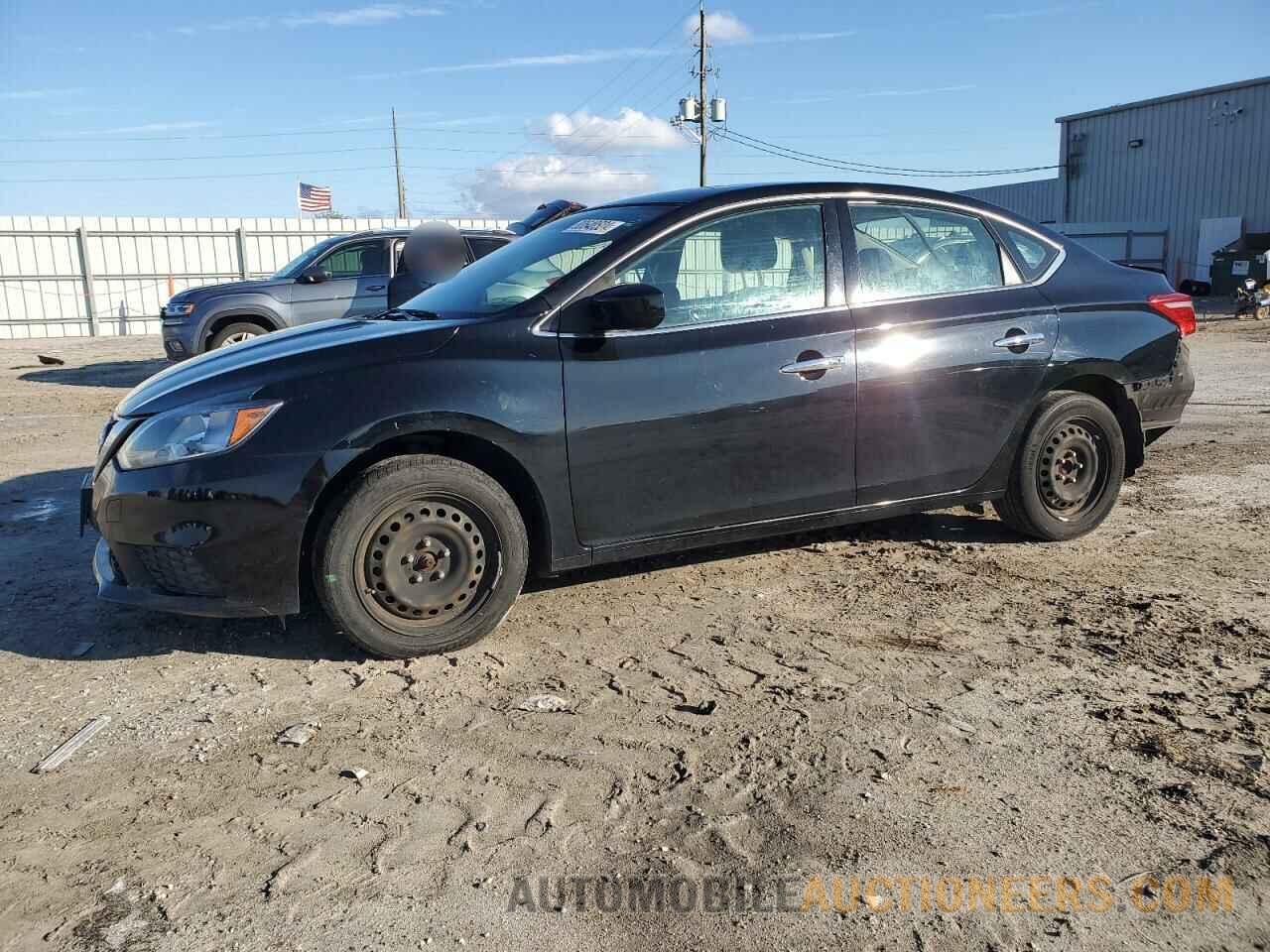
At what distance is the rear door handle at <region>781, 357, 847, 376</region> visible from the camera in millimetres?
4164

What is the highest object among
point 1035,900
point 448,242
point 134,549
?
point 448,242

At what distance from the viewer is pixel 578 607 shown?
432 cm

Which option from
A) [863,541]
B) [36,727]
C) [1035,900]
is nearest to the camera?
[1035,900]

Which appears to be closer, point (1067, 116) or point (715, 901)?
point (715, 901)

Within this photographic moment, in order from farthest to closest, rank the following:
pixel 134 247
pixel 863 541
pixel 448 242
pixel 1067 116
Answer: pixel 1067 116 < pixel 134 247 < pixel 448 242 < pixel 863 541

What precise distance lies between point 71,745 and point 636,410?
2.23m

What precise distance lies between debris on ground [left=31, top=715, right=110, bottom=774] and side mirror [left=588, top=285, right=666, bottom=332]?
2198 millimetres

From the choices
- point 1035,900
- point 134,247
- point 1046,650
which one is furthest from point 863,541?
point 134,247

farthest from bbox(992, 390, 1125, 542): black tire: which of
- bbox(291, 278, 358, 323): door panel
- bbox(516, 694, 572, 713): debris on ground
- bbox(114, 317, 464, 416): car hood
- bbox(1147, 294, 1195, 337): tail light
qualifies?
bbox(291, 278, 358, 323): door panel

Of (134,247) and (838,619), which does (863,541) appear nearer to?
(838,619)

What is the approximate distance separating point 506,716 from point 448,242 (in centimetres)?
868

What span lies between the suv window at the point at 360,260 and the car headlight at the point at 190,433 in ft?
28.9

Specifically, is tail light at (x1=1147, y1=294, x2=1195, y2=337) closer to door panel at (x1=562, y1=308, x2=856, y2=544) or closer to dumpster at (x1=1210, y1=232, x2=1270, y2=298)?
door panel at (x1=562, y1=308, x2=856, y2=544)

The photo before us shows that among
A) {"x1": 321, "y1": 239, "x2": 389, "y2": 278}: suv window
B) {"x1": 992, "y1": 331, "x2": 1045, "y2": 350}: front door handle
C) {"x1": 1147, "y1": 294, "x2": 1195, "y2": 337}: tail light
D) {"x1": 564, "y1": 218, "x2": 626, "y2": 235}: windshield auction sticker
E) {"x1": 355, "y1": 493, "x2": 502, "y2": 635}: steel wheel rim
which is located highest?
Result: {"x1": 321, "y1": 239, "x2": 389, "y2": 278}: suv window
